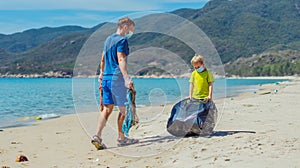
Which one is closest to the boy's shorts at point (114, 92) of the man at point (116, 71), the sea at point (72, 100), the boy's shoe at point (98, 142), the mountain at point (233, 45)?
the man at point (116, 71)

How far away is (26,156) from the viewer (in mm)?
7457

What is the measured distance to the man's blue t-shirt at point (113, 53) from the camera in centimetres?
719

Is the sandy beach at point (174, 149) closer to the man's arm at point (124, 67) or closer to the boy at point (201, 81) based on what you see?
the boy at point (201, 81)

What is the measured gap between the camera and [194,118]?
7840 millimetres

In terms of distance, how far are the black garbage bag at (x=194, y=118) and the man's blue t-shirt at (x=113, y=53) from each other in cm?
165

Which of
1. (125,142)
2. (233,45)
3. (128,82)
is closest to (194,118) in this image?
(125,142)

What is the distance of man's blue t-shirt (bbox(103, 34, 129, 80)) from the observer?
7191 millimetres

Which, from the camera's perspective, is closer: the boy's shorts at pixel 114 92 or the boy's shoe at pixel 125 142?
the boy's shorts at pixel 114 92

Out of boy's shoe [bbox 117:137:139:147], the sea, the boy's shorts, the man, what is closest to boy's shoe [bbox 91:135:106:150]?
the man

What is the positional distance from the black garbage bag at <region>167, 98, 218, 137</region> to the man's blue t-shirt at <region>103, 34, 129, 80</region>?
1651 mm

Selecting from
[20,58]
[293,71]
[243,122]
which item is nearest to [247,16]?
[293,71]

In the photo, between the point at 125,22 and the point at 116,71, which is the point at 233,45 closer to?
A: the point at 125,22

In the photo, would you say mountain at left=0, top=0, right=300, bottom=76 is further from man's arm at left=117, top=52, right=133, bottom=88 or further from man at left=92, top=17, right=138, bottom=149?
man's arm at left=117, top=52, right=133, bottom=88

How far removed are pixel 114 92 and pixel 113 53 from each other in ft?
2.37
